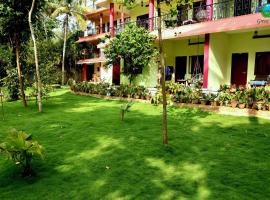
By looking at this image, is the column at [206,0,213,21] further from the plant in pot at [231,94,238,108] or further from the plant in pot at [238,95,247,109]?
the plant in pot at [238,95,247,109]

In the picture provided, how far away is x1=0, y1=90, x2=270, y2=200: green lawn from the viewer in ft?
17.4

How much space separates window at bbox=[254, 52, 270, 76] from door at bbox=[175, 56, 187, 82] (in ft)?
18.8

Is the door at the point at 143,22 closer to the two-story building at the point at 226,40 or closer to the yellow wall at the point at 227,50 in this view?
the two-story building at the point at 226,40

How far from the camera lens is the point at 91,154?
24.0 ft

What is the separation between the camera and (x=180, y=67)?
73.3 feet

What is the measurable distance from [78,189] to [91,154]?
6.17ft

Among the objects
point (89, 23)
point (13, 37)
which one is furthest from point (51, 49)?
point (13, 37)

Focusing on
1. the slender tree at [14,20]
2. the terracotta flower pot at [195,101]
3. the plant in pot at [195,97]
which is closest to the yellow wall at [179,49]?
the plant in pot at [195,97]

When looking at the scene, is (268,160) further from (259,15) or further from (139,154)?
(259,15)

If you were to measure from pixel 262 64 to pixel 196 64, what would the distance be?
15.9ft

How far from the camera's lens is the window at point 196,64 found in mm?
20656

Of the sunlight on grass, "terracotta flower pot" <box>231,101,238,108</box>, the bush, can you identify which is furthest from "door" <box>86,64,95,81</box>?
the sunlight on grass

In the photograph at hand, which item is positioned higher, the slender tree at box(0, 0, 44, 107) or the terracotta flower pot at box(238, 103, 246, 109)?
the slender tree at box(0, 0, 44, 107)

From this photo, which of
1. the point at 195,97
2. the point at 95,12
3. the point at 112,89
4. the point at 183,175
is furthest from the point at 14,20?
the point at 95,12
